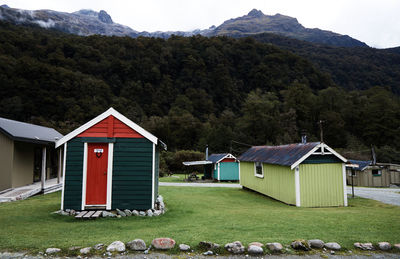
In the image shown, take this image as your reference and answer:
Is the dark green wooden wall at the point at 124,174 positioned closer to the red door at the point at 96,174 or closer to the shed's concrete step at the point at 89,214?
the red door at the point at 96,174

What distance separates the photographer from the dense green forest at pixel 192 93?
54969 millimetres

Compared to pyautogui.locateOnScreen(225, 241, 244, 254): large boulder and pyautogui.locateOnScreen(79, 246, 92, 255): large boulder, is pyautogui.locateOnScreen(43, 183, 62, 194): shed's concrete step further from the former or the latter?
pyautogui.locateOnScreen(225, 241, 244, 254): large boulder

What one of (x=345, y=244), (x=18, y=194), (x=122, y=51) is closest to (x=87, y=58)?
(x=122, y=51)

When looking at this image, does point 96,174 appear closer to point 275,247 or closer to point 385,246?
point 275,247

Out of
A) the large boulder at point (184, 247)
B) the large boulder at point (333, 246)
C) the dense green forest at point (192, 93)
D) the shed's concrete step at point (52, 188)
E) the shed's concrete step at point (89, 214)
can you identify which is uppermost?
the dense green forest at point (192, 93)

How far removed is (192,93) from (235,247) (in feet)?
252

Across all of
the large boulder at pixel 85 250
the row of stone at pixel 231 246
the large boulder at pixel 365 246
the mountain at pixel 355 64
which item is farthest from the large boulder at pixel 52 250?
the mountain at pixel 355 64

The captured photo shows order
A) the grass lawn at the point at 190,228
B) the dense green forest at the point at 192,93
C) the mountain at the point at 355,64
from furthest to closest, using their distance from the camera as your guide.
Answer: the mountain at the point at 355,64, the dense green forest at the point at 192,93, the grass lawn at the point at 190,228

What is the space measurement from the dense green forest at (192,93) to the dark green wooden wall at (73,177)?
44.9 metres

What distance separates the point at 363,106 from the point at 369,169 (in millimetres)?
40461

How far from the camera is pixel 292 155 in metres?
12.6

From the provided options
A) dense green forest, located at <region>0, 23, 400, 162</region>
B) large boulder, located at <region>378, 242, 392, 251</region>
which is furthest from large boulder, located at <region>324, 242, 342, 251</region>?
dense green forest, located at <region>0, 23, 400, 162</region>

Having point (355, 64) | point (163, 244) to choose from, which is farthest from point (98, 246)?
point (355, 64)

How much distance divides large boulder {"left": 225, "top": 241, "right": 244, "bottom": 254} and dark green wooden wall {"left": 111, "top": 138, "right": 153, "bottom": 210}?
15.0 ft
